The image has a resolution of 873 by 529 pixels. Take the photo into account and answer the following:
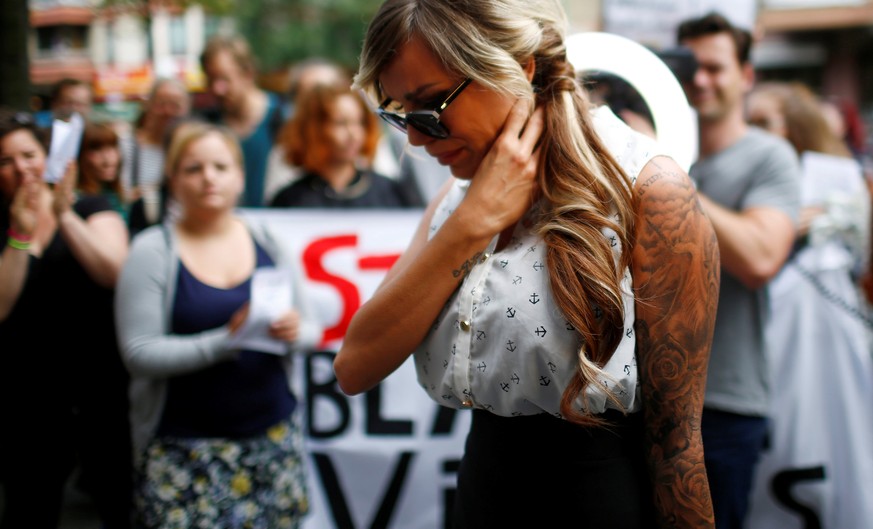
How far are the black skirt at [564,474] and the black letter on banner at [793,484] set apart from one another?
6.43ft

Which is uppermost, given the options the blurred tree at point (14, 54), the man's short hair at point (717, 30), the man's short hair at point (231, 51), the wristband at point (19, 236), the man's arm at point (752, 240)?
the man's short hair at point (231, 51)

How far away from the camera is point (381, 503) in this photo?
342 centimetres

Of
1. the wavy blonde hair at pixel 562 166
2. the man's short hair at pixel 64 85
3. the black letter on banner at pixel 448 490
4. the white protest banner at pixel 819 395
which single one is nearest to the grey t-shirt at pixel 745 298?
the white protest banner at pixel 819 395

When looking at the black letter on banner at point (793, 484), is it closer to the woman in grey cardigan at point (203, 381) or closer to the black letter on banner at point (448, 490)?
the black letter on banner at point (448, 490)

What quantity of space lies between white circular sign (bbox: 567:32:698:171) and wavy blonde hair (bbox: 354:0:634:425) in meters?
0.28

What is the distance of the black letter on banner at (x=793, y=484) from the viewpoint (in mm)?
3203

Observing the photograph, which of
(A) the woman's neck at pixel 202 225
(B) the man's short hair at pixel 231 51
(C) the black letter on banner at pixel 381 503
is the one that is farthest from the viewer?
(B) the man's short hair at pixel 231 51

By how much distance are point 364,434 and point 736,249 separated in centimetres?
177

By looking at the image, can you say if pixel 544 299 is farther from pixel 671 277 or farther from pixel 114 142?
pixel 114 142

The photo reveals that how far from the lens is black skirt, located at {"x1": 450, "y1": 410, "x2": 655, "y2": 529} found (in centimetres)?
155

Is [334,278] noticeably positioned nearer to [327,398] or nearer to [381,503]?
[327,398]

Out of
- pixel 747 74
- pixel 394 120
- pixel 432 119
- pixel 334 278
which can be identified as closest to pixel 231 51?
pixel 334 278

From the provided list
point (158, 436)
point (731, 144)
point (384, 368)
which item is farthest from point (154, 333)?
point (731, 144)

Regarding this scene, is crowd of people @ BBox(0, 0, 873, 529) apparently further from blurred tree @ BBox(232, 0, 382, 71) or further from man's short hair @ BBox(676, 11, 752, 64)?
blurred tree @ BBox(232, 0, 382, 71)
